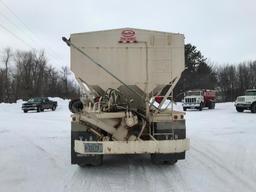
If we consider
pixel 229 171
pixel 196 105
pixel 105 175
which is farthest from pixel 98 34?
pixel 196 105

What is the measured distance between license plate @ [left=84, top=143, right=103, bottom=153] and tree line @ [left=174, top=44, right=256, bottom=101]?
60.3m

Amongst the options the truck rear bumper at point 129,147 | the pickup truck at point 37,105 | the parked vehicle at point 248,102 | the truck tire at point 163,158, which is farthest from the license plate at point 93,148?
the pickup truck at point 37,105

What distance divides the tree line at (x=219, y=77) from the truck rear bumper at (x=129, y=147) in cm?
6002

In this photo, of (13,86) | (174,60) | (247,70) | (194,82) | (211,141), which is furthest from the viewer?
(247,70)

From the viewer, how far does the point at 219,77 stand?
326 feet

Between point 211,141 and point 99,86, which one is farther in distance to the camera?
point 211,141

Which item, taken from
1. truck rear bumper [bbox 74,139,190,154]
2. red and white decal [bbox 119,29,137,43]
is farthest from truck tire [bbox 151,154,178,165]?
red and white decal [bbox 119,29,137,43]

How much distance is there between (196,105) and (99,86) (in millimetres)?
33806

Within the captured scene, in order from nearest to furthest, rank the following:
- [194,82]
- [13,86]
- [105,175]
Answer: [105,175]
[194,82]
[13,86]

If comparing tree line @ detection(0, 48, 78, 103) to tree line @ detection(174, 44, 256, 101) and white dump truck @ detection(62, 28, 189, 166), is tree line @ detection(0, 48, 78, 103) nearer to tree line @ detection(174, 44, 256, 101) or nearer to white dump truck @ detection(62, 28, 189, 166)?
tree line @ detection(174, 44, 256, 101)

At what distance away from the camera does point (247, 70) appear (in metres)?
102

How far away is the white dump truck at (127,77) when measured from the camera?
875 cm

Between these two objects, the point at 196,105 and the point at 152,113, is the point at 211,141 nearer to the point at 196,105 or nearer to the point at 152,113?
the point at 152,113

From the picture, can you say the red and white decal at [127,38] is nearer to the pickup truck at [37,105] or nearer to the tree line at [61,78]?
the pickup truck at [37,105]
